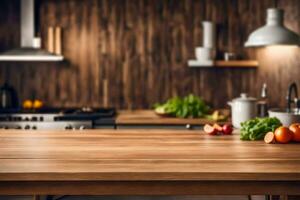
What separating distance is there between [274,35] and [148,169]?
243 centimetres

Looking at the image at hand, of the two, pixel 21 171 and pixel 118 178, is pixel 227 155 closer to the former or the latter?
pixel 118 178

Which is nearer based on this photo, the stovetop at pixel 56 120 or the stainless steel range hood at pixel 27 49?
the stovetop at pixel 56 120

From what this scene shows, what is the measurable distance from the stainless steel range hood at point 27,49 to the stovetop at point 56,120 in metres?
0.60

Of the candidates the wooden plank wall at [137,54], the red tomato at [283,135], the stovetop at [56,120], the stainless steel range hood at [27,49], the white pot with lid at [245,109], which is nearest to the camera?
the red tomato at [283,135]

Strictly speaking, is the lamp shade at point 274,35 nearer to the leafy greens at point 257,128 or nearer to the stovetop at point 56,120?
the leafy greens at point 257,128

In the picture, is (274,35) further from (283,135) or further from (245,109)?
(283,135)

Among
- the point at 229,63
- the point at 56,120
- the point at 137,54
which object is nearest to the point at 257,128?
the point at 56,120

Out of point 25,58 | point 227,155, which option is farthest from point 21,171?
point 25,58

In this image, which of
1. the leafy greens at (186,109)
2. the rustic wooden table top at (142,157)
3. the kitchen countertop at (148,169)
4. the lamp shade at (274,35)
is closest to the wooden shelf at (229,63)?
the leafy greens at (186,109)

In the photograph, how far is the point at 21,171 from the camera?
1.97 metres

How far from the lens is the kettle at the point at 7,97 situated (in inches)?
209

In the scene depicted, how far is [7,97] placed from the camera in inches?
210

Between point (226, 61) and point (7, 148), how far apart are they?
10.6 ft

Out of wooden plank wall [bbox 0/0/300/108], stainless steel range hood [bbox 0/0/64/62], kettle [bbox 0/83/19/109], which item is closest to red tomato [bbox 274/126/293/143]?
wooden plank wall [bbox 0/0/300/108]
